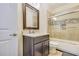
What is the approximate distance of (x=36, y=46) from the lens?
5.83 feet

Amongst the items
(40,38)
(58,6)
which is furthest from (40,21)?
(58,6)

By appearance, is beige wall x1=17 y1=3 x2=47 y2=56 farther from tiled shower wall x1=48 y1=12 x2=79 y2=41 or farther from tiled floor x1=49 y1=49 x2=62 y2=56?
tiled floor x1=49 y1=49 x2=62 y2=56

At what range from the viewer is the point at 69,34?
185 cm

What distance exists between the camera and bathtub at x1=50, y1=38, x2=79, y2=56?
1.71m

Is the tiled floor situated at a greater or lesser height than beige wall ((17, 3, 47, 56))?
lesser

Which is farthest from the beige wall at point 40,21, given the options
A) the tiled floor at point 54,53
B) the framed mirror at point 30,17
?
the tiled floor at point 54,53

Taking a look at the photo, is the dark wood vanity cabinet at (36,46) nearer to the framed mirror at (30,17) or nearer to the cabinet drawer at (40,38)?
the cabinet drawer at (40,38)

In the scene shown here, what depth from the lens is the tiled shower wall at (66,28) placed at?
179 centimetres

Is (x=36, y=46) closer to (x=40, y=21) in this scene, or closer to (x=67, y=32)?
(x=40, y=21)

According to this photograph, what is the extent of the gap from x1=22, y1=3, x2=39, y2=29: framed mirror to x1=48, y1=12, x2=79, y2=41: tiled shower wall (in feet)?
0.88

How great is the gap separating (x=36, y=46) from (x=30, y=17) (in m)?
0.56

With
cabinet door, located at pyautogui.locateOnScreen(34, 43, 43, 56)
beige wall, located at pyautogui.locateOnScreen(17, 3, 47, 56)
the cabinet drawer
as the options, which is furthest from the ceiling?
cabinet door, located at pyautogui.locateOnScreen(34, 43, 43, 56)

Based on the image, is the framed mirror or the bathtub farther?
the framed mirror

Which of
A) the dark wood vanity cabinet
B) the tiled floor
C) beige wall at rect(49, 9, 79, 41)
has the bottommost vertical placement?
the tiled floor
